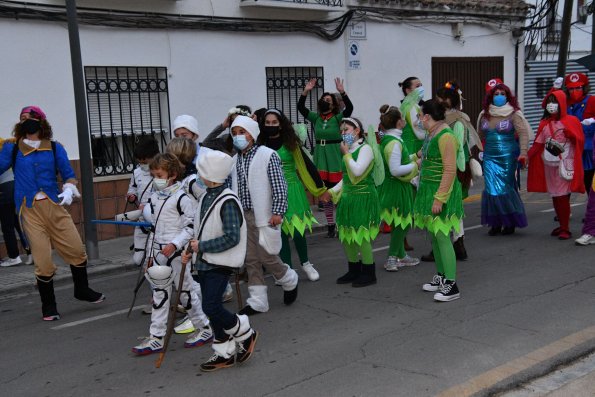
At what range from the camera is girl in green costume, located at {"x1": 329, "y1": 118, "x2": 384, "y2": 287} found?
6959mm

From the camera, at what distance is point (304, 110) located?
10.3 metres

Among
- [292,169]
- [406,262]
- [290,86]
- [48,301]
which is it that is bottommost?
[406,262]

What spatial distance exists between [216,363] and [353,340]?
1.11 meters

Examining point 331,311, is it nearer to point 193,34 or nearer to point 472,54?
point 193,34

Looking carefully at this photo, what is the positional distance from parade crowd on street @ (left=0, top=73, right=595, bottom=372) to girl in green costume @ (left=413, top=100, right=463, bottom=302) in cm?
1

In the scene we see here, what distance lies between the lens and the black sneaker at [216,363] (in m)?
5.16

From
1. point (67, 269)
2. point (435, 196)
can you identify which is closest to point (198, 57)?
point (67, 269)

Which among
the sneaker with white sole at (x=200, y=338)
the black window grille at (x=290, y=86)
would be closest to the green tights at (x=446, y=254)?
the sneaker with white sole at (x=200, y=338)

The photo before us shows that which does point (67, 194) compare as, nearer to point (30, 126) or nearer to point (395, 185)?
point (30, 126)

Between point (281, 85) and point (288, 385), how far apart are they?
9023 mm

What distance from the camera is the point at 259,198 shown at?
20.6 ft

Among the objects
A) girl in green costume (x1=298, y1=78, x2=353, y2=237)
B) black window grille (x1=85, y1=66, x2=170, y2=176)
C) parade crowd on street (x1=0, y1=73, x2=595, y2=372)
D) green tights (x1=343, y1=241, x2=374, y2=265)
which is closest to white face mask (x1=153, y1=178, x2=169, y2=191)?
parade crowd on street (x1=0, y1=73, x2=595, y2=372)

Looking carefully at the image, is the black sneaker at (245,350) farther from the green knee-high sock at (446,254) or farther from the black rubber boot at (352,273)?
the black rubber boot at (352,273)

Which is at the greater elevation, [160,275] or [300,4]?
[300,4]
